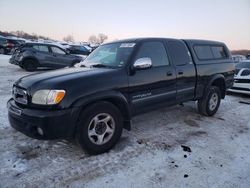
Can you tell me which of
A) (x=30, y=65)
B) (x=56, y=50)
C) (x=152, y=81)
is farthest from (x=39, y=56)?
(x=152, y=81)

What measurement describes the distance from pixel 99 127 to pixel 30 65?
34.3ft

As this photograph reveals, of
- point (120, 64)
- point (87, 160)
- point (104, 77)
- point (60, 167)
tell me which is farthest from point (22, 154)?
point (120, 64)

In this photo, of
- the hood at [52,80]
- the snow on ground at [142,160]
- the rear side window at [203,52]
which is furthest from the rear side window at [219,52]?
the hood at [52,80]

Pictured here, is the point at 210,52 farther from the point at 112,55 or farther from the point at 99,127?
the point at 99,127

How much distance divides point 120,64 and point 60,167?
188cm

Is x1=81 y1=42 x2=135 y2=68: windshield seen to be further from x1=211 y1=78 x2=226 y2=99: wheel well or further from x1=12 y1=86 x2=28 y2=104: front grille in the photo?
x1=211 y1=78 x2=226 y2=99: wheel well

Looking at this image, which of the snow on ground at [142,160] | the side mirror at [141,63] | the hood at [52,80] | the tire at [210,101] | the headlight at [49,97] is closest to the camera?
the snow on ground at [142,160]

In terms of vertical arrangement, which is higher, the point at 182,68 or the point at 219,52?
the point at 219,52

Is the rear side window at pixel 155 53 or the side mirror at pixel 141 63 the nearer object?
the side mirror at pixel 141 63

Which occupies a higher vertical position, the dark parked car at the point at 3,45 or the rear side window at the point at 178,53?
the dark parked car at the point at 3,45

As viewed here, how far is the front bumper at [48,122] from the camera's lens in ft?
10.2

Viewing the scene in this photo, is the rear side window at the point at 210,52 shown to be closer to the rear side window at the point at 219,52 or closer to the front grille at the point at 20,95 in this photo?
the rear side window at the point at 219,52

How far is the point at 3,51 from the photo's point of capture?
23.0 metres

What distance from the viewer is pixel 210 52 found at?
233 inches
